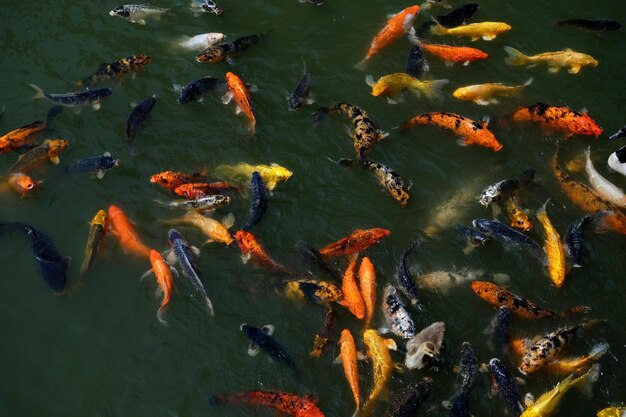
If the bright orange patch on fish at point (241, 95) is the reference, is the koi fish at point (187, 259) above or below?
below

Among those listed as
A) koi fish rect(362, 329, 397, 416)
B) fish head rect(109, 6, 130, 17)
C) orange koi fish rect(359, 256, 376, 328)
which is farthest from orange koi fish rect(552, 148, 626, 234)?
fish head rect(109, 6, 130, 17)

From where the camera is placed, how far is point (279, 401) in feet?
A: 23.8

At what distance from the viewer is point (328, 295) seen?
803 cm

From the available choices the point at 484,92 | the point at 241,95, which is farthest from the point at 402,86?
the point at 241,95

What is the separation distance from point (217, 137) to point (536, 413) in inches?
256

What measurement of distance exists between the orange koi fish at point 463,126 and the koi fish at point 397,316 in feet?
11.0

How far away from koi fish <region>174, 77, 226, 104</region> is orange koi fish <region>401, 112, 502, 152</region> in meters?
3.42

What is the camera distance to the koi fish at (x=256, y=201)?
8836mm

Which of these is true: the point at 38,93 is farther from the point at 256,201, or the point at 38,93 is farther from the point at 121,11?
the point at 256,201

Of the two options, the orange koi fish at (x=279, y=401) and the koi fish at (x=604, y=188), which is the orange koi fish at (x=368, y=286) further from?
the koi fish at (x=604, y=188)

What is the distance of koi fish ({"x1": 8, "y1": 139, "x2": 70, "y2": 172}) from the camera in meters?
9.22

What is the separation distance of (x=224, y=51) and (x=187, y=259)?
14.8ft

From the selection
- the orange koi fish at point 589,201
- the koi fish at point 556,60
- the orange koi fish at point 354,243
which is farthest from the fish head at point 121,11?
the orange koi fish at point 589,201

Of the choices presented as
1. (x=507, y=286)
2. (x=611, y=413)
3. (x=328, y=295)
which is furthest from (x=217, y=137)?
(x=611, y=413)
